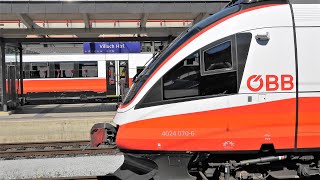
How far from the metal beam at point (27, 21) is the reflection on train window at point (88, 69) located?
24.2 ft

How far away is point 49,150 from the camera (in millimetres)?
8898

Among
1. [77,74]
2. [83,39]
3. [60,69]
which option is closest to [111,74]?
[77,74]

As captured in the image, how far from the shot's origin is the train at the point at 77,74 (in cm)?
1956

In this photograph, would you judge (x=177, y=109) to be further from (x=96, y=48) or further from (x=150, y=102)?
(x=96, y=48)

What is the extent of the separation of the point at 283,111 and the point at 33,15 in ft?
Answer: 31.8

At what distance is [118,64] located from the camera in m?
20.1

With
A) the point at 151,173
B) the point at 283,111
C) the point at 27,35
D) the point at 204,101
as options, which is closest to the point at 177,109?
the point at 204,101

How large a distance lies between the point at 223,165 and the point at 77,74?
16369 mm

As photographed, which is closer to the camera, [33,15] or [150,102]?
[150,102]

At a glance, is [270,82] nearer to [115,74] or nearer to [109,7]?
[109,7]

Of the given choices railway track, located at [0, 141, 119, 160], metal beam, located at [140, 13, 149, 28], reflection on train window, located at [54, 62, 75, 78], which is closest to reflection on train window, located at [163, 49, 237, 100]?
railway track, located at [0, 141, 119, 160]

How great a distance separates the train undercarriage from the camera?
457 cm

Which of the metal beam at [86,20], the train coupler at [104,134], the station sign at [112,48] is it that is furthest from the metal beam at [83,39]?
the train coupler at [104,134]

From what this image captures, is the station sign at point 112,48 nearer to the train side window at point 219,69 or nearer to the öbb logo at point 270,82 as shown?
the train side window at point 219,69
